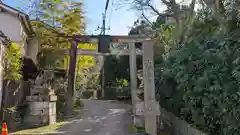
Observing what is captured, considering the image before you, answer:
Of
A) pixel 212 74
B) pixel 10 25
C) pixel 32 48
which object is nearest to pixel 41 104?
pixel 10 25

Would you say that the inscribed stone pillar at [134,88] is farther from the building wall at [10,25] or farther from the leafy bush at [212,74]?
the building wall at [10,25]

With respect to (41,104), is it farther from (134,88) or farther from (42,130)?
(134,88)

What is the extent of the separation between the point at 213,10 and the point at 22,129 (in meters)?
8.31

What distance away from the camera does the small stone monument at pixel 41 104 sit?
1132cm

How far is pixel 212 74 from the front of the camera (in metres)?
5.29

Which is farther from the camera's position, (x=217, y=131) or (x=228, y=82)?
(x=217, y=131)

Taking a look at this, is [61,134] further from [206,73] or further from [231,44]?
[231,44]

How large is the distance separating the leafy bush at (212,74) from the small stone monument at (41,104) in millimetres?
6577

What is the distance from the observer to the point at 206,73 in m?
5.48

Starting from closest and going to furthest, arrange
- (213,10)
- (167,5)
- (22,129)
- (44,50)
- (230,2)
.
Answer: (230,2) < (213,10) < (22,129) < (167,5) < (44,50)

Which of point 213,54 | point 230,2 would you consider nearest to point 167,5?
point 230,2

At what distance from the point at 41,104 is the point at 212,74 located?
8290 mm

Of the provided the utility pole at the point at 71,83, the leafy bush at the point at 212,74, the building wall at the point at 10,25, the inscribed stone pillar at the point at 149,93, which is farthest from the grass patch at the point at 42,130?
the leafy bush at the point at 212,74

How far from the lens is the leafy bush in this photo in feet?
15.2
